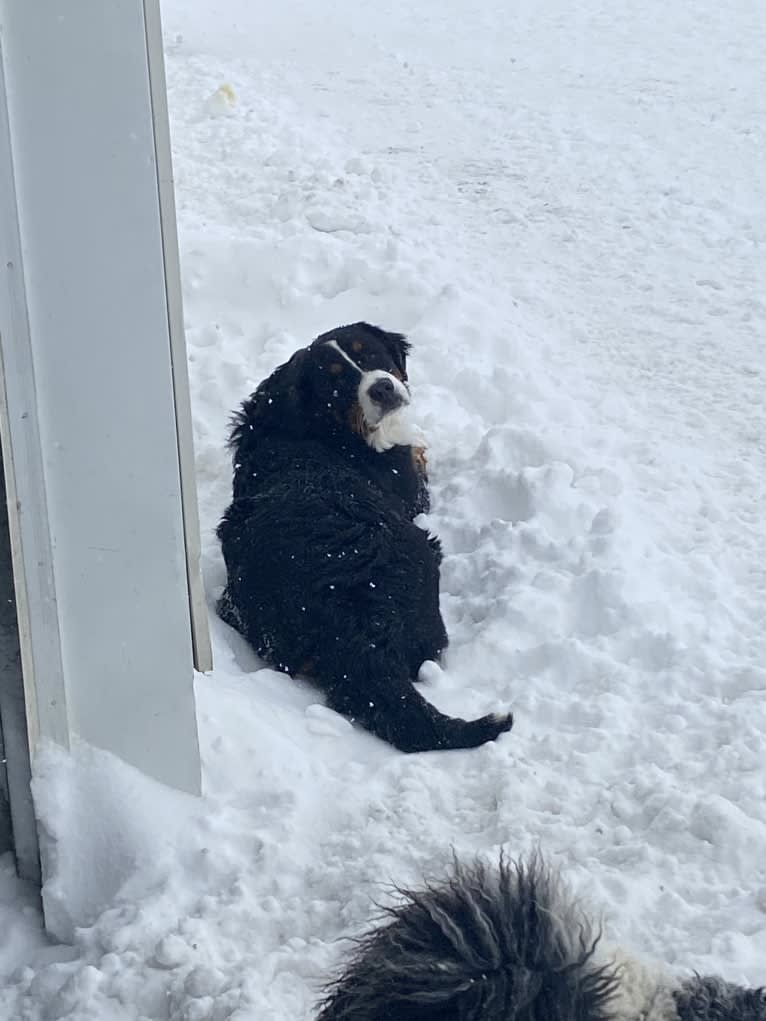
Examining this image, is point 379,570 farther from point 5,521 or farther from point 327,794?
point 5,521

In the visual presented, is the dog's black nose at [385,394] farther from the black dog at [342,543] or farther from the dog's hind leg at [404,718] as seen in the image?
the dog's hind leg at [404,718]

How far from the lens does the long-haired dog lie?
6.45 ft

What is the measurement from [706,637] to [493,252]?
445cm

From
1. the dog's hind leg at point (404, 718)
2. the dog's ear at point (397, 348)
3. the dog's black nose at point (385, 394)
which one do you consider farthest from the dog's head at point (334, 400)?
the dog's hind leg at point (404, 718)

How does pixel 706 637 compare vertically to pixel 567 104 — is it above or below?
below

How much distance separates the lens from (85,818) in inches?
128

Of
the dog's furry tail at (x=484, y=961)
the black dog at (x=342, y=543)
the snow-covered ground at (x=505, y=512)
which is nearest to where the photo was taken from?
the dog's furry tail at (x=484, y=961)

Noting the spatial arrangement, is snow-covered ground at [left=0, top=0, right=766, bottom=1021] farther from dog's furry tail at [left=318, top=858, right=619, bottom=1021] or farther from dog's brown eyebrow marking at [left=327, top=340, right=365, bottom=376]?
dog's furry tail at [left=318, top=858, right=619, bottom=1021]

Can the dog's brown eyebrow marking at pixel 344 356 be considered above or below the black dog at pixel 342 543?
above

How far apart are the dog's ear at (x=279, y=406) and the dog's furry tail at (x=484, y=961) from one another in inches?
124

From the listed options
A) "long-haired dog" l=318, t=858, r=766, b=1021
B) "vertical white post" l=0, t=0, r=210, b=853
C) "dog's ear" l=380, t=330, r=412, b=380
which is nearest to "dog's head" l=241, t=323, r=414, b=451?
"dog's ear" l=380, t=330, r=412, b=380

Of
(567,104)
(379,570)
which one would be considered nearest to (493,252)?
(567,104)

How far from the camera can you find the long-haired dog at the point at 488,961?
197cm

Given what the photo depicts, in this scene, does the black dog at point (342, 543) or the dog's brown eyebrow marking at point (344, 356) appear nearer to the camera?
the black dog at point (342, 543)
